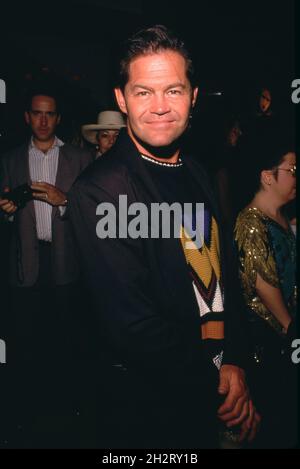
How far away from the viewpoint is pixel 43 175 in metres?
4.18

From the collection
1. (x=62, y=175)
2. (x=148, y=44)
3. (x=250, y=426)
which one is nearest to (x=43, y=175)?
(x=62, y=175)

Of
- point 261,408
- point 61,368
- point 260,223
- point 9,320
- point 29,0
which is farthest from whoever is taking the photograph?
point 29,0

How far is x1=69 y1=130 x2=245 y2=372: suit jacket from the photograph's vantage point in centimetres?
140

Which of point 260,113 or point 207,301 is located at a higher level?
point 260,113

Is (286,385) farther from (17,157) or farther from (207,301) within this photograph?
(17,157)

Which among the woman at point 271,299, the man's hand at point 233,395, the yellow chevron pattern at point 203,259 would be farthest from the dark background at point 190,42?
the man's hand at point 233,395

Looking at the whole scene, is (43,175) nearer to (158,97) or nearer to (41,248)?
(41,248)

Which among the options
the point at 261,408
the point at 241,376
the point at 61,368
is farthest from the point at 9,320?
the point at 241,376

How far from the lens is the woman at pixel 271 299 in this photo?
2.30 meters

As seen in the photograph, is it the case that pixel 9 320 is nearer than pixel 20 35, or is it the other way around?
pixel 9 320

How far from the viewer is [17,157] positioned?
4.14 m

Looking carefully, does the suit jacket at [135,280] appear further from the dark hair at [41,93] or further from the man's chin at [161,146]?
the dark hair at [41,93]

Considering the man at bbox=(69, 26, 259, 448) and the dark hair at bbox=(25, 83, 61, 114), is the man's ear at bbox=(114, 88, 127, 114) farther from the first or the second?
the dark hair at bbox=(25, 83, 61, 114)
